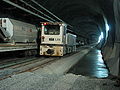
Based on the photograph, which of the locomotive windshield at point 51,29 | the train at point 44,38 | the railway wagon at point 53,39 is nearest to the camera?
the train at point 44,38

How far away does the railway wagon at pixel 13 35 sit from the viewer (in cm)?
1306

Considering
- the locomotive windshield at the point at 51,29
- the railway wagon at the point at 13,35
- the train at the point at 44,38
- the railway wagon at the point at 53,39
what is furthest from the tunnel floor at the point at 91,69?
the locomotive windshield at the point at 51,29

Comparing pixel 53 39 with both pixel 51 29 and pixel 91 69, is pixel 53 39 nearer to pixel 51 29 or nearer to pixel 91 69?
pixel 51 29

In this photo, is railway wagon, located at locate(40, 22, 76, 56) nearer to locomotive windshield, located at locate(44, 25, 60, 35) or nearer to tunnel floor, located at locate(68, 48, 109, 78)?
locomotive windshield, located at locate(44, 25, 60, 35)

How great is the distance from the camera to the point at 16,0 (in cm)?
1467

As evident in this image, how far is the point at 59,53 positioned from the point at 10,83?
10252 mm

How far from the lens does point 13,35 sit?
46.0 ft

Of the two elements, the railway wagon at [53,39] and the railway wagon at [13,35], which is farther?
the railway wagon at [53,39]

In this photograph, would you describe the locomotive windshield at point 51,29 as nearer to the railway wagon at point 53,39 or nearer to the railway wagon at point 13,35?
the railway wagon at point 53,39

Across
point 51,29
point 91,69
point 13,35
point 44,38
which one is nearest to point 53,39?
point 44,38

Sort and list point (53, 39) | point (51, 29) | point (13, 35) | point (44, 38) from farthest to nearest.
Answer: point (51, 29) → point (44, 38) → point (53, 39) → point (13, 35)

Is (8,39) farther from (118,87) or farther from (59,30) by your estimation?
(118,87)

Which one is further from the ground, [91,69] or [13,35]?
[13,35]

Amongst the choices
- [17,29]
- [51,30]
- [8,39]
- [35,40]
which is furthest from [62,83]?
[35,40]
